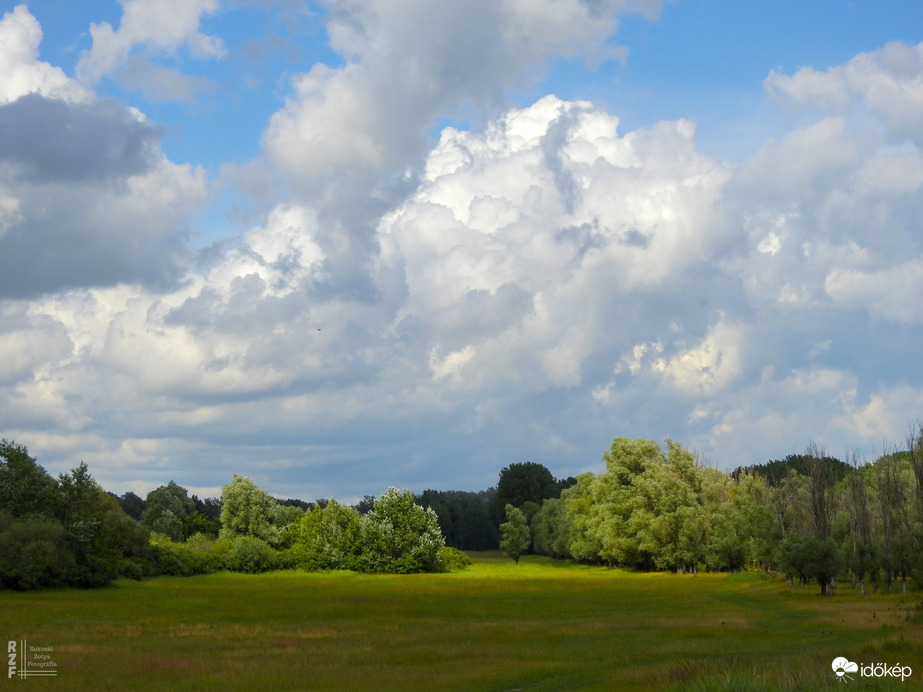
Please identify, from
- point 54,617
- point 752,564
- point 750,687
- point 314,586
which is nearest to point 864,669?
point 750,687

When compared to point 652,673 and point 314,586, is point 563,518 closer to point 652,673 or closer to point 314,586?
point 314,586

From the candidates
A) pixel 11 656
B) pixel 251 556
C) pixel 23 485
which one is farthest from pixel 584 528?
pixel 11 656

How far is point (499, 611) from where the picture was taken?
52.7 metres

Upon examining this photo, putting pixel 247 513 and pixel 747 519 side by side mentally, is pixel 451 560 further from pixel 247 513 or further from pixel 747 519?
pixel 747 519

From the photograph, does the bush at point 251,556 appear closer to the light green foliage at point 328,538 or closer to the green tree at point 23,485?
the light green foliage at point 328,538

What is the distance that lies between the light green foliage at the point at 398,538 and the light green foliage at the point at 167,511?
35.7 metres

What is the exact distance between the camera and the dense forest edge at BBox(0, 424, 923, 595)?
69312 millimetres

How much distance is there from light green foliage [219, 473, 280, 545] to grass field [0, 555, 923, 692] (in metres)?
54.6

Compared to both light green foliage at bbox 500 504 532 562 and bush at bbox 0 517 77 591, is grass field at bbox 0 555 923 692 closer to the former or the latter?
bush at bbox 0 517 77 591

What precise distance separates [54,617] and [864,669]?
41.5 m

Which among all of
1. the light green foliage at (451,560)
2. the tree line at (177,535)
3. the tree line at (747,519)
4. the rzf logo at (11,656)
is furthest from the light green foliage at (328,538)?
the rzf logo at (11,656)

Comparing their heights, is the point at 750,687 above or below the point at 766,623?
above

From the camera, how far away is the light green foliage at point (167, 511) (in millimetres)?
134250

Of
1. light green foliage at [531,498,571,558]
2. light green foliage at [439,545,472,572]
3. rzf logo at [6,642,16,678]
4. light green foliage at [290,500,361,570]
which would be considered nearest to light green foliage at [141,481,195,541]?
light green foliage at [290,500,361,570]
